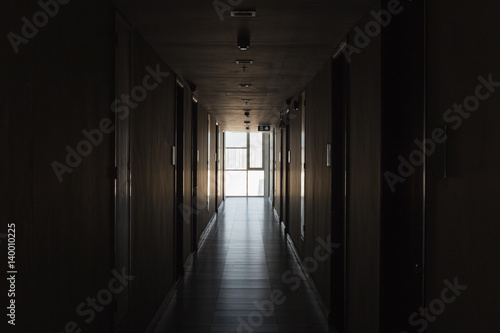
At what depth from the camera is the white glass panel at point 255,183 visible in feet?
64.6

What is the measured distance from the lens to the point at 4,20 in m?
1.73

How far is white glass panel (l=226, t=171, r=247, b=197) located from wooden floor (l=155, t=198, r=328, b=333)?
1003 cm

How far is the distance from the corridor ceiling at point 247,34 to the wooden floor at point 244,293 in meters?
2.98

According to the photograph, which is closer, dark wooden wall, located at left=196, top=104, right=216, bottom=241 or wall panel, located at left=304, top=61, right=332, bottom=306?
wall panel, located at left=304, top=61, right=332, bottom=306

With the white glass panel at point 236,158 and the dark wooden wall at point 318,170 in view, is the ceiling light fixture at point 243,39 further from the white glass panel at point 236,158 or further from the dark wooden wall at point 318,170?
the white glass panel at point 236,158

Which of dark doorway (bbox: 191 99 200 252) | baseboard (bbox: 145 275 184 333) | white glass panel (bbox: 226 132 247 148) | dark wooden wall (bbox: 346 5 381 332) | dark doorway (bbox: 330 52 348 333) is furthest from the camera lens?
white glass panel (bbox: 226 132 247 148)

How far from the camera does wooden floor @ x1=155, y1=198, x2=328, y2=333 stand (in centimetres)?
464

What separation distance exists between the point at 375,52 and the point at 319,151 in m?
2.45

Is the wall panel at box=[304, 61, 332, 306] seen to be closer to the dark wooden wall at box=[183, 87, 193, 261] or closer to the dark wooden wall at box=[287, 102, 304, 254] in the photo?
the dark wooden wall at box=[287, 102, 304, 254]

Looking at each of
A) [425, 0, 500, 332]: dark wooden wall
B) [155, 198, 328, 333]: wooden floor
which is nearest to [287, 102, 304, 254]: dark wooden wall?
[155, 198, 328, 333]: wooden floor

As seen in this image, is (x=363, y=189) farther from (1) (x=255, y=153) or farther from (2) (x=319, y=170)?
(1) (x=255, y=153)

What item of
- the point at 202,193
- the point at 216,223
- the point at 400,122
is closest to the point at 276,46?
the point at 400,122

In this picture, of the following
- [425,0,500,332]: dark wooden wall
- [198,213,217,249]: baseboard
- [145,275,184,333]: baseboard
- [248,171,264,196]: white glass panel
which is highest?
[425,0,500,332]: dark wooden wall

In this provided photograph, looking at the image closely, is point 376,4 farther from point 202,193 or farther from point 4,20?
point 202,193
